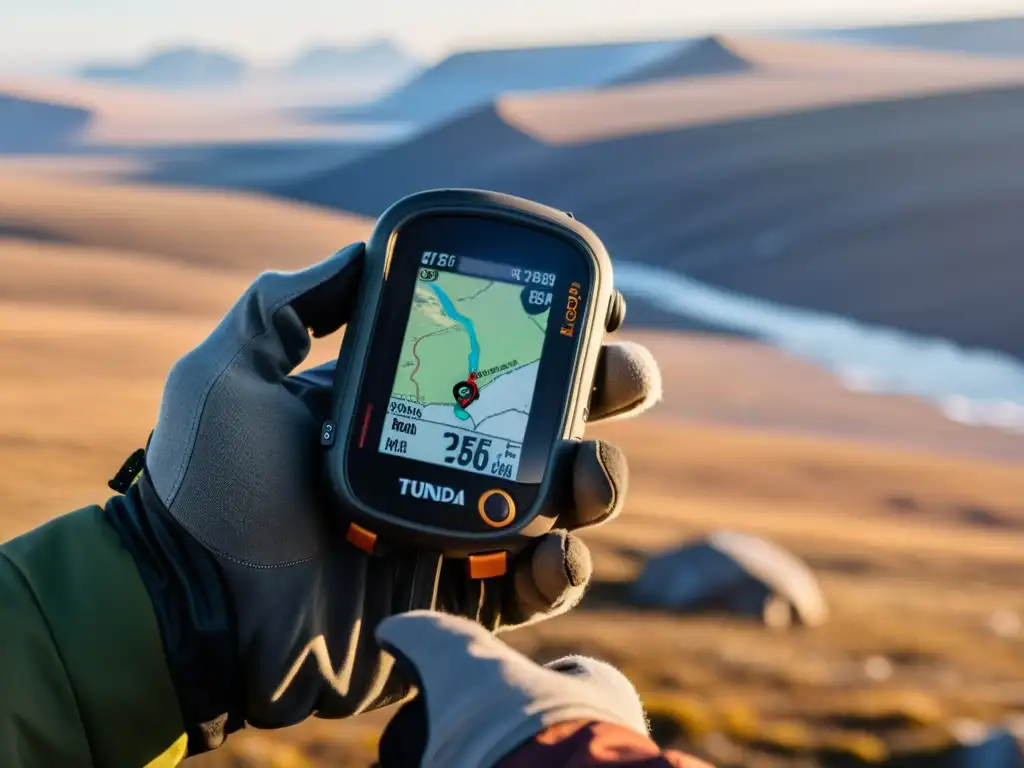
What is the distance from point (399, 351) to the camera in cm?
207

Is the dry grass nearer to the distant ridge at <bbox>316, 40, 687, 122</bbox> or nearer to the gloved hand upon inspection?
the gloved hand

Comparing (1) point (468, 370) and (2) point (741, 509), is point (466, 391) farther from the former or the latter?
(2) point (741, 509)

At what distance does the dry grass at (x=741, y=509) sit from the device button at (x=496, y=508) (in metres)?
1.15

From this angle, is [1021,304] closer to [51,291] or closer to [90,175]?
[51,291]

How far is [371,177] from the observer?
4650 cm

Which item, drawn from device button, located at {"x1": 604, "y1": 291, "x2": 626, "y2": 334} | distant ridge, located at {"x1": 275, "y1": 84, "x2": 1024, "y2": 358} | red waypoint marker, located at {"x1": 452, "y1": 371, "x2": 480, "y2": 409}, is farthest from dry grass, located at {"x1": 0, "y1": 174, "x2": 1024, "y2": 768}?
distant ridge, located at {"x1": 275, "y1": 84, "x2": 1024, "y2": 358}

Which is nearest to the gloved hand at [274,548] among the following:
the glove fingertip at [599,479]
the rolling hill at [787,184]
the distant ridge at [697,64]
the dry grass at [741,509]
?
the glove fingertip at [599,479]

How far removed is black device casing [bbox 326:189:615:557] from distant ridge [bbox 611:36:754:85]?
252 ft

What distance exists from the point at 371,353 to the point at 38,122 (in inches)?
3441

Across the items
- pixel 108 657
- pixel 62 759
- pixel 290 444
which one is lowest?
pixel 62 759

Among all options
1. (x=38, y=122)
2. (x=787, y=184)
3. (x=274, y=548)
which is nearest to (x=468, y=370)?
(x=274, y=548)

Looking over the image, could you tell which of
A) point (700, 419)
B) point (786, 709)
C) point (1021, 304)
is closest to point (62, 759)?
point (786, 709)

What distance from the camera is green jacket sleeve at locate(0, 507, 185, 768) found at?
1.66 meters

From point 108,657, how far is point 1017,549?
8.11 m
